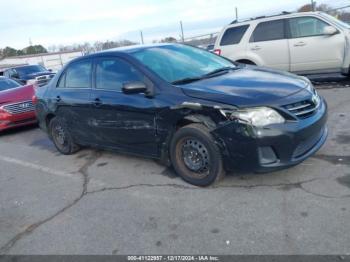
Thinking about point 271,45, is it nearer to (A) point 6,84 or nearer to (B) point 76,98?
(B) point 76,98

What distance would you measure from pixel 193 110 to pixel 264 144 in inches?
34.3

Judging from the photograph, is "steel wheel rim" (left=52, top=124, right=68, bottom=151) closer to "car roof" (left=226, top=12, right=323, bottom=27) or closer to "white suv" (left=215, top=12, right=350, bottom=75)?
"white suv" (left=215, top=12, right=350, bottom=75)

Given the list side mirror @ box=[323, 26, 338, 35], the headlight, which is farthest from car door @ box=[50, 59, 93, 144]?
side mirror @ box=[323, 26, 338, 35]

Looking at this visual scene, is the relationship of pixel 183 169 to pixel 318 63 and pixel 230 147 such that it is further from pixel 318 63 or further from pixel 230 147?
pixel 318 63

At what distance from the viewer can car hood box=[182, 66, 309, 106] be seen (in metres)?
3.91

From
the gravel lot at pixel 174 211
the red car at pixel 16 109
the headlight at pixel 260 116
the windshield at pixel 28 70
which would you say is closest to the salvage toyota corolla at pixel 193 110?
the headlight at pixel 260 116

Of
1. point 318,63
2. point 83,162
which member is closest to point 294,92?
point 83,162

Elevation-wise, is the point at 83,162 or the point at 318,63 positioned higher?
the point at 318,63

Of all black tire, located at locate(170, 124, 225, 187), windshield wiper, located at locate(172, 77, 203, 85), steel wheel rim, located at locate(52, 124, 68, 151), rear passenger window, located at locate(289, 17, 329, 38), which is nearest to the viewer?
black tire, located at locate(170, 124, 225, 187)

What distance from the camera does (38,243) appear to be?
12.1 feet

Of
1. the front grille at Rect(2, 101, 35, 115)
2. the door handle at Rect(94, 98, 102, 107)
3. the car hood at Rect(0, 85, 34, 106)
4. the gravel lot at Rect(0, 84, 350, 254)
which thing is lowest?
the gravel lot at Rect(0, 84, 350, 254)

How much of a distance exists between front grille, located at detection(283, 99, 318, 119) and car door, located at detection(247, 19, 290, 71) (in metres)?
5.54

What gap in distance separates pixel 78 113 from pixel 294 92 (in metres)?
3.23

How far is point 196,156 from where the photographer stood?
4.31m
